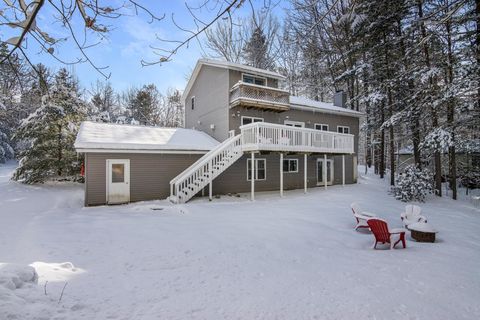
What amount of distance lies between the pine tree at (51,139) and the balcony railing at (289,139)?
11.8m

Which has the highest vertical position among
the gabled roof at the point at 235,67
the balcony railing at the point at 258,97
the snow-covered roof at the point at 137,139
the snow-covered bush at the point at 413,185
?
the gabled roof at the point at 235,67

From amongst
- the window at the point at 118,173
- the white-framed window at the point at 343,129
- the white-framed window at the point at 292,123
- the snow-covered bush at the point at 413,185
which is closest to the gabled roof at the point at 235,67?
the white-framed window at the point at 292,123

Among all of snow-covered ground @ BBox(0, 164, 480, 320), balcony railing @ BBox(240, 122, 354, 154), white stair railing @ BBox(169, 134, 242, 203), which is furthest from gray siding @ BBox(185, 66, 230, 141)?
snow-covered ground @ BBox(0, 164, 480, 320)

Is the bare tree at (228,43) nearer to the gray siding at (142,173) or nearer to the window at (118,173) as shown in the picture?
the gray siding at (142,173)

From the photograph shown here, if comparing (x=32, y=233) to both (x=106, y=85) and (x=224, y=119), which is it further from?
(x=106, y=85)

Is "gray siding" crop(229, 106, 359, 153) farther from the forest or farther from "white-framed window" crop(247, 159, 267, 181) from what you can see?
"white-framed window" crop(247, 159, 267, 181)

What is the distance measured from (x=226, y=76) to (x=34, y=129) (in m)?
12.4

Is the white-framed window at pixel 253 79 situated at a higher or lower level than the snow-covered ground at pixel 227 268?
higher

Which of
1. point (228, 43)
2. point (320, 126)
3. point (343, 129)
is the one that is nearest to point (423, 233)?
point (320, 126)

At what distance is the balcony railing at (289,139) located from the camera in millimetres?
12086

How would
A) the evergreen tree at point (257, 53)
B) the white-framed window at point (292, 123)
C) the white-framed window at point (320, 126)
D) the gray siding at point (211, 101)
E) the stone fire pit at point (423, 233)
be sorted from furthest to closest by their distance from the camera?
the evergreen tree at point (257, 53) → the white-framed window at point (320, 126) → the white-framed window at point (292, 123) → the gray siding at point (211, 101) → the stone fire pit at point (423, 233)

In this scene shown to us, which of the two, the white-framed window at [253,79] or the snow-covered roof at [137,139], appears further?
the white-framed window at [253,79]

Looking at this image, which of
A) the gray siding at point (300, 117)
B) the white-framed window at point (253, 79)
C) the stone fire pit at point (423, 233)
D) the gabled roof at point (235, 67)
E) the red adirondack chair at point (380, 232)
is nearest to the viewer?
the red adirondack chair at point (380, 232)

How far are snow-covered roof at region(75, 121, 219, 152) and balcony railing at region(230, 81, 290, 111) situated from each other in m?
2.86
